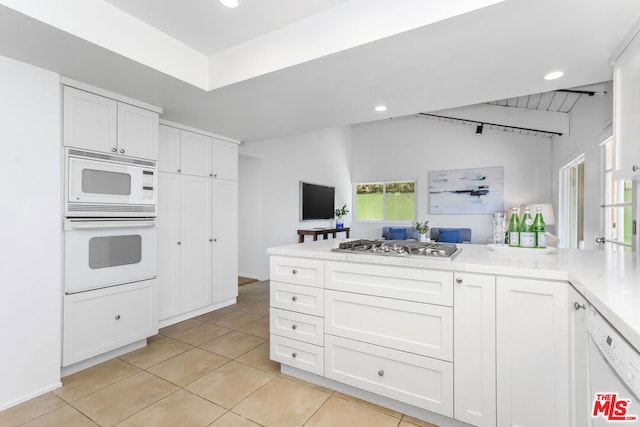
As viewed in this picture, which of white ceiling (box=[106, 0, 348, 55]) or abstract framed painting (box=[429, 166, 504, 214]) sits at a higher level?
white ceiling (box=[106, 0, 348, 55])

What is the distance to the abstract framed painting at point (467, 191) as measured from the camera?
6.25 meters

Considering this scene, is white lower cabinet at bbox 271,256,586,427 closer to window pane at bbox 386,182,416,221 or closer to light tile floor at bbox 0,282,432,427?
light tile floor at bbox 0,282,432,427

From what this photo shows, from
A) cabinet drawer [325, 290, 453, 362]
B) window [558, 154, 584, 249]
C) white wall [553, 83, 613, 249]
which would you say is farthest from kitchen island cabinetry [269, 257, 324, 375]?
window [558, 154, 584, 249]

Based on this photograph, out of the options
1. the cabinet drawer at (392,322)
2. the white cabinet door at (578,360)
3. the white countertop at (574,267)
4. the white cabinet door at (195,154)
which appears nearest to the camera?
the white countertop at (574,267)

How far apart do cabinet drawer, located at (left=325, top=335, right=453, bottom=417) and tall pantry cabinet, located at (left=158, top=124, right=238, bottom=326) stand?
2.06 m

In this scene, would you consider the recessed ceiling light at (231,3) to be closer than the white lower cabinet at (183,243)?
Yes

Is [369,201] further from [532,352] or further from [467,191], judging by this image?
[532,352]

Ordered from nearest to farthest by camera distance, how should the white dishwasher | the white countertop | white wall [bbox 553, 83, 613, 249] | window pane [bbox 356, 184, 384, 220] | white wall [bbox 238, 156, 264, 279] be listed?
the white dishwasher, the white countertop, white wall [bbox 553, 83, 613, 249], white wall [bbox 238, 156, 264, 279], window pane [bbox 356, 184, 384, 220]

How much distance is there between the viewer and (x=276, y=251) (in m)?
2.18

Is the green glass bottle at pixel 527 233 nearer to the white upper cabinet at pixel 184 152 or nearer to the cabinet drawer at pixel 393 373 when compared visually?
the cabinet drawer at pixel 393 373

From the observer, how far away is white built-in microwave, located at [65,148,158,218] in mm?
2191

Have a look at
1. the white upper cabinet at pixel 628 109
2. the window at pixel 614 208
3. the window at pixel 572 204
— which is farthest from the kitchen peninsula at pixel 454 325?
the window at pixel 572 204

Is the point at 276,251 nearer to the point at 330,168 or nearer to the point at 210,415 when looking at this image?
the point at 210,415

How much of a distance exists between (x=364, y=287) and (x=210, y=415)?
3.85 ft
